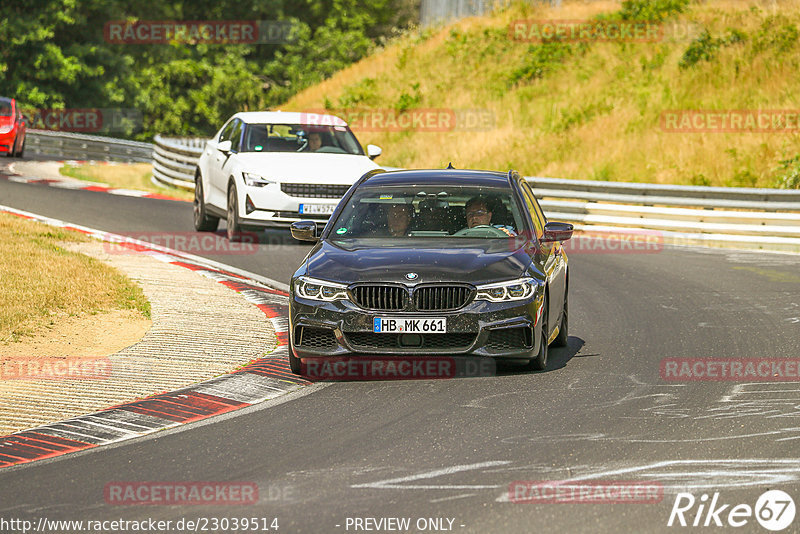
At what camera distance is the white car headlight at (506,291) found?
30.6 feet

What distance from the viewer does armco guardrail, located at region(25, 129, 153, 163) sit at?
4009 cm

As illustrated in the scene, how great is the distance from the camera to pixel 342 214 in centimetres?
1081

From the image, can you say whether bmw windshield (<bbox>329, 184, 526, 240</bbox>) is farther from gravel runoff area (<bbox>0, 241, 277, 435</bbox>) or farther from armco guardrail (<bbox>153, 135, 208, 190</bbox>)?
armco guardrail (<bbox>153, 135, 208, 190</bbox>)

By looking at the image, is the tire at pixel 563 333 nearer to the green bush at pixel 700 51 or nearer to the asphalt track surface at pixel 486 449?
the asphalt track surface at pixel 486 449

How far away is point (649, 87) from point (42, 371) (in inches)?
978

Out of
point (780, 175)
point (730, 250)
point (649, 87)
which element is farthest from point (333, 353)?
point (649, 87)

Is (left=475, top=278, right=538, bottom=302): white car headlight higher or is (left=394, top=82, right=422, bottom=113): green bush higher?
(left=394, top=82, right=422, bottom=113): green bush

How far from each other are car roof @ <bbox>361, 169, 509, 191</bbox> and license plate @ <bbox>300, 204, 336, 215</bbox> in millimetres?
6460

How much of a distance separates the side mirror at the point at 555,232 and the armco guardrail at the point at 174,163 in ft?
57.0

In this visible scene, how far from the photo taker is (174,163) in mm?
29359
